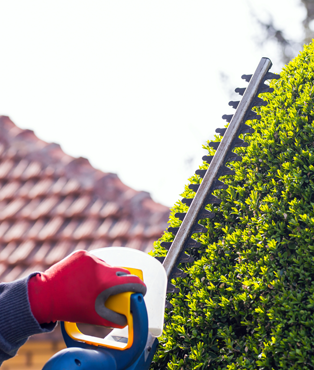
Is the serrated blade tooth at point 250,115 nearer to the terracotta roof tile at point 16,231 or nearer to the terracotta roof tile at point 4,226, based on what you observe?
the terracotta roof tile at point 16,231

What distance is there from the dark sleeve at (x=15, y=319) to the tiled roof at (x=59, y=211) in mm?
2206

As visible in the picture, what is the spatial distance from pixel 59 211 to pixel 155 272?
8.26 feet

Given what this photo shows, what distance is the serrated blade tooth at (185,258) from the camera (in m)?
2.64

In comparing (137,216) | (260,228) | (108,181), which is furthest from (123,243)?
(260,228)

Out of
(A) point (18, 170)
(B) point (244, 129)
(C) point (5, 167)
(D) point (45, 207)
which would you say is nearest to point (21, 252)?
(D) point (45, 207)

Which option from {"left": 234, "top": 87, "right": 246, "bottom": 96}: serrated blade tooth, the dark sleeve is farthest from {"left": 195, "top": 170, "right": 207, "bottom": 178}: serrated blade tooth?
the dark sleeve

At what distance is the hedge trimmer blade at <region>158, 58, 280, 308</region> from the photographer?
8.78 ft

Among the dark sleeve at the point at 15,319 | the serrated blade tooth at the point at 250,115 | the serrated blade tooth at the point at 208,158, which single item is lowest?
the dark sleeve at the point at 15,319

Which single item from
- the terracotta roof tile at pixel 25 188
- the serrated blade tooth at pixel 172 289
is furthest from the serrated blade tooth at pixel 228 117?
the terracotta roof tile at pixel 25 188

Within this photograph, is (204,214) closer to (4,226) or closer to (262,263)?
(262,263)

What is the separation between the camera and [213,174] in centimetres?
278

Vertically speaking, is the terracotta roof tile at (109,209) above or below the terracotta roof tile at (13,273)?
above

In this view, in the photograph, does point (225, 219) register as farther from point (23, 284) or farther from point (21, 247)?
point (21, 247)

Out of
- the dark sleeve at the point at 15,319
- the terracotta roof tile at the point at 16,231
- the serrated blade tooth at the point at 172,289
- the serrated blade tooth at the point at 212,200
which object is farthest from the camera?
the terracotta roof tile at the point at 16,231
